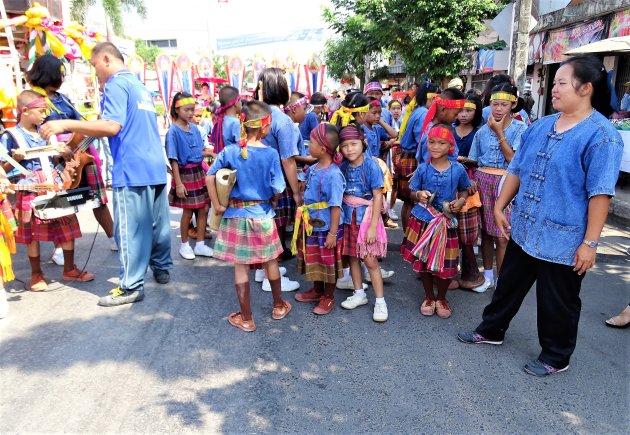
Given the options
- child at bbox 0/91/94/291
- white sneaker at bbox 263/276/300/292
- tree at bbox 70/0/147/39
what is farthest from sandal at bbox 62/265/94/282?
tree at bbox 70/0/147/39

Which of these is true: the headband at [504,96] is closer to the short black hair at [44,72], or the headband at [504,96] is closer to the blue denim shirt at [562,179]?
the blue denim shirt at [562,179]

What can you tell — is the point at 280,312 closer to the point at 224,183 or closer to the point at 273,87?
the point at 224,183

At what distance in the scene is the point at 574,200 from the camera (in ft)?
8.26

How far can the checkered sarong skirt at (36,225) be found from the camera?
3.95 metres

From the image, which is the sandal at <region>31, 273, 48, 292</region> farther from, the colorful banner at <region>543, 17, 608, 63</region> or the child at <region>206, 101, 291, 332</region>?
the colorful banner at <region>543, 17, 608, 63</region>

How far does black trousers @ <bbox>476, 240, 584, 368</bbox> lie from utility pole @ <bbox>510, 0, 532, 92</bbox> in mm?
4784

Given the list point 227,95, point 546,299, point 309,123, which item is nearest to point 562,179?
point 546,299

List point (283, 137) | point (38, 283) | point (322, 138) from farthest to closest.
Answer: point (38, 283), point (283, 137), point (322, 138)

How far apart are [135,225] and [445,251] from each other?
2519mm

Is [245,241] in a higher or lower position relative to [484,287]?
higher

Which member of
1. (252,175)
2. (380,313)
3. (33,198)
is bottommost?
(380,313)

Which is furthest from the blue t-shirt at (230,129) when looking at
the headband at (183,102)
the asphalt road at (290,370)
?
the asphalt road at (290,370)

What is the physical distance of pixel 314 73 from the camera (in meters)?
8.91

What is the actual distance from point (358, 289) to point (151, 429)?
1.95 m
